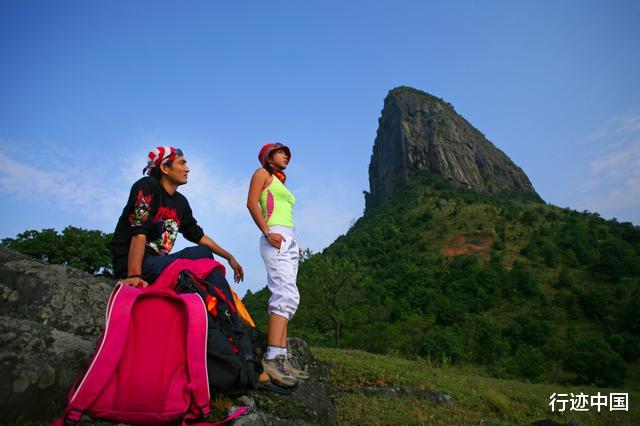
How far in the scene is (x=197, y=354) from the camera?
2.64 metres

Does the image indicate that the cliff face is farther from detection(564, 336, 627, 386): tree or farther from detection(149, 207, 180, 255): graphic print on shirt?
detection(149, 207, 180, 255): graphic print on shirt

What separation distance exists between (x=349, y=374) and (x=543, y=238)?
219 feet

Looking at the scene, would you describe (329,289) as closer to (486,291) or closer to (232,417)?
(232,417)

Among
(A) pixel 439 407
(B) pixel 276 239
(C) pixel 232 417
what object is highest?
(B) pixel 276 239

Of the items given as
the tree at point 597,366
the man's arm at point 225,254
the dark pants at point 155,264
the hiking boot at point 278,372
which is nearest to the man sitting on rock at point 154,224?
the dark pants at point 155,264

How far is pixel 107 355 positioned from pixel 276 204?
2.34 meters

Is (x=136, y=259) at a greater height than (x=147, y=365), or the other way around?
(x=136, y=259)

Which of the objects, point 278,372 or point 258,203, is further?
point 258,203

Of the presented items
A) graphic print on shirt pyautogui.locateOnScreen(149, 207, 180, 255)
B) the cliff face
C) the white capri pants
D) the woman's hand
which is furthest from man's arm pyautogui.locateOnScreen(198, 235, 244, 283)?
the cliff face

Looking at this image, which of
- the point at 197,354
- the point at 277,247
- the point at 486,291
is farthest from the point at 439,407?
the point at 486,291

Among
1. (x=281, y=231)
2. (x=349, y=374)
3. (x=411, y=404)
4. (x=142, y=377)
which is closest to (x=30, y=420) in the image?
(x=142, y=377)

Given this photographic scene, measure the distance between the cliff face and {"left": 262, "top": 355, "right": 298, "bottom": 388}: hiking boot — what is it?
112 m

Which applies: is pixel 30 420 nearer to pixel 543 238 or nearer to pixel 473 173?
pixel 543 238

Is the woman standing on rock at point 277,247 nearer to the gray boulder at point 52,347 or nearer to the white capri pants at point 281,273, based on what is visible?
the white capri pants at point 281,273
